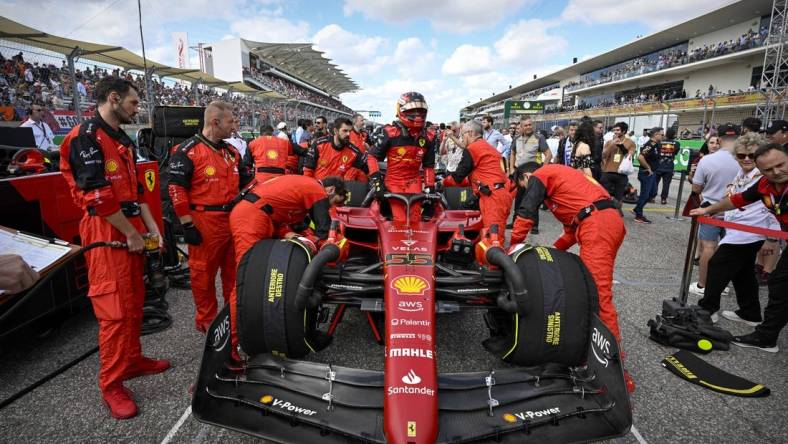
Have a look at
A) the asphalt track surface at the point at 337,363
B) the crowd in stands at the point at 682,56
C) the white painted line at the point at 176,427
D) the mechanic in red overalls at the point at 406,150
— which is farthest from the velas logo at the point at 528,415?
the crowd in stands at the point at 682,56

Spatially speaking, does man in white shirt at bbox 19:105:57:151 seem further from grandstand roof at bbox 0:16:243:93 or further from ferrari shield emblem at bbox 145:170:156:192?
ferrari shield emblem at bbox 145:170:156:192

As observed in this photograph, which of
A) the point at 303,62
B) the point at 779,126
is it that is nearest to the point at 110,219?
the point at 779,126

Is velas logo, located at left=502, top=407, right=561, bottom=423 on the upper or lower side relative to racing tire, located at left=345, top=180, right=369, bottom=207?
lower

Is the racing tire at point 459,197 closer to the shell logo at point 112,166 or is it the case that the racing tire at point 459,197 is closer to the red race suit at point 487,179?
the red race suit at point 487,179

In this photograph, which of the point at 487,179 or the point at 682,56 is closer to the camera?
the point at 487,179

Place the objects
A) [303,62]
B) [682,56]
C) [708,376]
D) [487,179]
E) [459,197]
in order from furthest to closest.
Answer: [303,62] → [682,56] → [459,197] → [487,179] → [708,376]

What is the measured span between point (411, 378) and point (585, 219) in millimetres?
2108

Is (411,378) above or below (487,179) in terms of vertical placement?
below

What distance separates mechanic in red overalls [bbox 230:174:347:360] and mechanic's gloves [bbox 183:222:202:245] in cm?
26

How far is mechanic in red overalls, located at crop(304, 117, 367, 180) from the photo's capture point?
6.14 metres

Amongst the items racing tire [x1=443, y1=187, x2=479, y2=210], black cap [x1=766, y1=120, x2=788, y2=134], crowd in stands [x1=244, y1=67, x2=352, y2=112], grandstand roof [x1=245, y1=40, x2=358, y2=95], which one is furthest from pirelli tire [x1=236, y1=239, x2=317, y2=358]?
grandstand roof [x1=245, y1=40, x2=358, y2=95]

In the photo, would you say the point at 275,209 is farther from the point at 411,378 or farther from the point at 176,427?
the point at 411,378

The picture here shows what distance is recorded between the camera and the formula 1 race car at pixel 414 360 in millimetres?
1919

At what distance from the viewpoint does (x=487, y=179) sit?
208 inches
